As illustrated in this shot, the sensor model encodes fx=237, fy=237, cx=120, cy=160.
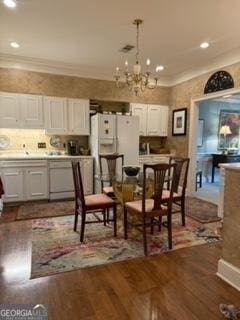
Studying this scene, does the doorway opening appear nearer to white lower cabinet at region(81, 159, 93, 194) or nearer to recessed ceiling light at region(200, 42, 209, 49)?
recessed ceiling light at region(200, 42, 209, 49)

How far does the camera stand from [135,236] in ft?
10.5

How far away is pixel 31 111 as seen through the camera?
4820mm

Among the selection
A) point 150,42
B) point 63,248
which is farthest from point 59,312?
point 150,42

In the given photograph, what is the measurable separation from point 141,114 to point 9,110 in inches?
116

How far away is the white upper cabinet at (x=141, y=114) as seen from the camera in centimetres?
575

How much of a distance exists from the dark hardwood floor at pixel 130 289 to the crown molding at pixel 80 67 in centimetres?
340

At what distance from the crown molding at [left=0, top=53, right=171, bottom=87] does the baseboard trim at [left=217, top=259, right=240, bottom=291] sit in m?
4.45

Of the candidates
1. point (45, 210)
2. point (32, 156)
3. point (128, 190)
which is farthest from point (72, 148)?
point (128, 190)

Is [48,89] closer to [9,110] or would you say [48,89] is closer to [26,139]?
[9,110]

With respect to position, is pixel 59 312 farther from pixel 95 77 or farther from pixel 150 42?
pixel 95 77

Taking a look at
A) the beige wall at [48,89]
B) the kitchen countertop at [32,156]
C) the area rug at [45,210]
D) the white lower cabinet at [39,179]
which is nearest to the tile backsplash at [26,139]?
the beige wall at [48,89]

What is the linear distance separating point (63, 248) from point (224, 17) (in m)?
3.47

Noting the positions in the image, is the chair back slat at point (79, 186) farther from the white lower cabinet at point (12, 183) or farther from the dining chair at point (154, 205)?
the white lower cabinet at point (12, 183)

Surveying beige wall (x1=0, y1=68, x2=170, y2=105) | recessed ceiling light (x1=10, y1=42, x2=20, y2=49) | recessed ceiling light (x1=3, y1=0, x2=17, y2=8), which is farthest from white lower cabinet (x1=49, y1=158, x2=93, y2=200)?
recessed ceiling light (x1=3, y1=0, x2=17, y2=8)
